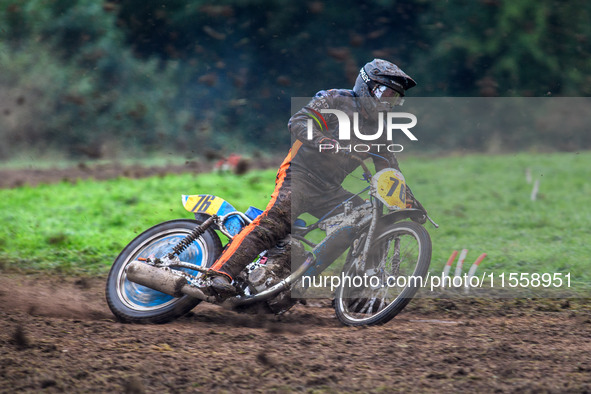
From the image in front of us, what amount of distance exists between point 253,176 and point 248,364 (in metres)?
12.3

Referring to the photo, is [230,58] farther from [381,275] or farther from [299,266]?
[381,275]

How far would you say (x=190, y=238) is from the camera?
5.58 meters

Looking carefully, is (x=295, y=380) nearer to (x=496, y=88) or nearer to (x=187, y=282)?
(x=187, y=282)

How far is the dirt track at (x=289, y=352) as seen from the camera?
12.6 feet

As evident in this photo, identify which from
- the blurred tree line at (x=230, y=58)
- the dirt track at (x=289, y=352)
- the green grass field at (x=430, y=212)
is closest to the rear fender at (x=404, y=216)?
the dirt track at (x=289, y=352)

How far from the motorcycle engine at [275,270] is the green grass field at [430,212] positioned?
2807mm

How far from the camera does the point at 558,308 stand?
614 centimetres

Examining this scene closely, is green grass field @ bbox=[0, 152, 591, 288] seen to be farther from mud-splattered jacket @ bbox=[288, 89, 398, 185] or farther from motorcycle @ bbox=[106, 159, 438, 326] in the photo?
mud-splattered jacket @ bbox=[288, 89, 398, 185]

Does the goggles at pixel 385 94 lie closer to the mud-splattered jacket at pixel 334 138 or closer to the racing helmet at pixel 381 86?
the racing helmet at pixel 381 86

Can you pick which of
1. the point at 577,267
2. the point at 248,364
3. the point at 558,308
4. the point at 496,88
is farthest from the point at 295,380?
the point at 496,88

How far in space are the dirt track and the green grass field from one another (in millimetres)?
2192

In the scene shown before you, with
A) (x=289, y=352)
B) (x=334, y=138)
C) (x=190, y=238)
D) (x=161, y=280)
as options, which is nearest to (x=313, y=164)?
(x=334, y=138)

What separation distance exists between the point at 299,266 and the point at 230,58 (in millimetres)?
19089

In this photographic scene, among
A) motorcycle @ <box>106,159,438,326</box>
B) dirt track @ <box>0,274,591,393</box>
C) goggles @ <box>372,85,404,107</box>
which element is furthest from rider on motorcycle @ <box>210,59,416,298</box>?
dirt track @ <box>0,274,591,393</box>
